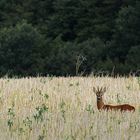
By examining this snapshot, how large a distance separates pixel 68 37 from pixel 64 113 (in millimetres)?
46414

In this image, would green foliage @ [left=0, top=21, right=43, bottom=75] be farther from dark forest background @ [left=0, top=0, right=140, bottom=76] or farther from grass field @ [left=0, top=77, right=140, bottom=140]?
grass field @ [left=0, top=77, right=140, bottom=140]

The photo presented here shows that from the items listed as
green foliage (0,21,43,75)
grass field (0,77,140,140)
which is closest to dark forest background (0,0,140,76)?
green foliage (0,21,43,75)

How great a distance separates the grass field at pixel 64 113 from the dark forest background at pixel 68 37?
93.1 feet

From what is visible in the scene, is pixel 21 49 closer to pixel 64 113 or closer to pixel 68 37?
pixel 68 37

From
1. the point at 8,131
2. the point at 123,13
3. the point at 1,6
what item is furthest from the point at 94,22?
the point at 8,131

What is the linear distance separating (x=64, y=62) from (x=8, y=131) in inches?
1581

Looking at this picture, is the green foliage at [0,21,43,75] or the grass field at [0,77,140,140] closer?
the grass field at [0,77,140,140]

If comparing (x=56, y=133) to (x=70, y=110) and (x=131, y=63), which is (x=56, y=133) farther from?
(x=131, y=63)

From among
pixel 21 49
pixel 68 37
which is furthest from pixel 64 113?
pixel 68 37

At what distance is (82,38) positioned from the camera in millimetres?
54094

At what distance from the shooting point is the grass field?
7.89 m

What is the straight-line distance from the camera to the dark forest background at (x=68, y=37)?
152 ft

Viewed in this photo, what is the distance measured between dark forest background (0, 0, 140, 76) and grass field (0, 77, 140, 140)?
2839 centimetres

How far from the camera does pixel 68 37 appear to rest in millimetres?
56031
